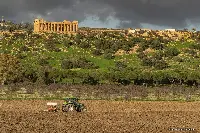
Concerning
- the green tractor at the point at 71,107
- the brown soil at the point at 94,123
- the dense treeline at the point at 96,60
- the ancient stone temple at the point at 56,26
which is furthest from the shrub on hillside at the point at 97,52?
the brown soil at the point at 94,123

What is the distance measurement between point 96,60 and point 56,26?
4597cm

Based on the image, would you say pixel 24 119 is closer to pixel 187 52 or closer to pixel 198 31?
pixel 187 52

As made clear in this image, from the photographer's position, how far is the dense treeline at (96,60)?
7988 centimetres

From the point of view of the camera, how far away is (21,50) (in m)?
107

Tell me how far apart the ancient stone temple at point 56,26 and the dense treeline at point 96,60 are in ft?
39.5

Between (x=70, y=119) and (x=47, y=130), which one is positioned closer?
(x=47, y=130)

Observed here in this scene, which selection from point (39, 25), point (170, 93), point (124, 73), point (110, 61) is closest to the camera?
point (170, 93)

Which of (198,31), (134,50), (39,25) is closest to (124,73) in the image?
(134,50)

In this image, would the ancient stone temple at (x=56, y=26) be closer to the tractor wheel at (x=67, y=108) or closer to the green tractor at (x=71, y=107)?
the green tractor at (x=71, y=107)

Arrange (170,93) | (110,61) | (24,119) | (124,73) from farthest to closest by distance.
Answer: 1. (110,61)
2. (124,73)
3. (170,93)
4. (24,119)

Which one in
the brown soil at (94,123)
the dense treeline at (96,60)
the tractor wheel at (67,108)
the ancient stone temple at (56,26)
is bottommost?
the brown soil at (94,123)

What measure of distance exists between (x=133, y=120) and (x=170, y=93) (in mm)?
30004

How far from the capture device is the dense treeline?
262 feet

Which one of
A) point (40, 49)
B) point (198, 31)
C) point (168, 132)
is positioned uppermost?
point (198, 31)
